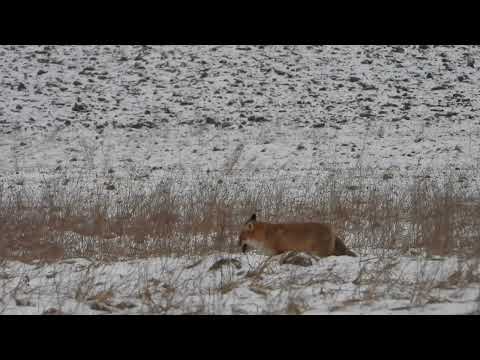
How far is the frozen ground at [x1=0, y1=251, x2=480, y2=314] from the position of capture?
427 centimetres

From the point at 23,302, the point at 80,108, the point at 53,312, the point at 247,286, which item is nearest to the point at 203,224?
the point at 247,286

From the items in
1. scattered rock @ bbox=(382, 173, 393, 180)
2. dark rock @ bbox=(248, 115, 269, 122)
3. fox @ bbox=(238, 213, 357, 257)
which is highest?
dark rock @ bbox=(248, 115, 269, 122)

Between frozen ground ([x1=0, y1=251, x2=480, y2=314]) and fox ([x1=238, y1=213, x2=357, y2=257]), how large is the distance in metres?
0.38

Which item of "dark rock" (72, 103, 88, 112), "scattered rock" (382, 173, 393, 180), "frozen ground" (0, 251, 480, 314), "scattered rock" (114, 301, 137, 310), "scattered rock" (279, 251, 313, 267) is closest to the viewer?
"frozen ground" (0, 251, 480, 314)

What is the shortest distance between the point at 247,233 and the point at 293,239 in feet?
1.98

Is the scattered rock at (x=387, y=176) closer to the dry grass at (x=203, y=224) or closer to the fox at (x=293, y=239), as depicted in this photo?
the dry grass at (x=203, y=224)

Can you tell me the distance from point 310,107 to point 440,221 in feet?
43.6

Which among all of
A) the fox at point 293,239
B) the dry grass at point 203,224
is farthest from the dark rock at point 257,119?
the fox at point 293,239

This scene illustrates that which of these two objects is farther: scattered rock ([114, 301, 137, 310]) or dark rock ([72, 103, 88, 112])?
dark rock ([72, 103, 88, 112])

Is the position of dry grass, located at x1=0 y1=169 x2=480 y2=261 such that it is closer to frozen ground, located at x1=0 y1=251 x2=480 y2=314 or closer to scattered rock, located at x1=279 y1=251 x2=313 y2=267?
frozen ground, located at x1=0 y1=251 x2=480 y2=314

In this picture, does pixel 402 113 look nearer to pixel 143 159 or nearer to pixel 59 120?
pixel 143 159

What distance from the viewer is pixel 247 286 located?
4.91 m

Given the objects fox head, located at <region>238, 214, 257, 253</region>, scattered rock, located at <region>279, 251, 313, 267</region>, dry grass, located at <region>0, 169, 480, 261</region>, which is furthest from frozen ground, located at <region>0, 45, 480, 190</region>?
scattered rock, located at <region>279, 251, 313, 267</region>

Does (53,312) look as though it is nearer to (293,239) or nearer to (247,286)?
Answer: (247,286)
